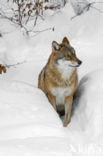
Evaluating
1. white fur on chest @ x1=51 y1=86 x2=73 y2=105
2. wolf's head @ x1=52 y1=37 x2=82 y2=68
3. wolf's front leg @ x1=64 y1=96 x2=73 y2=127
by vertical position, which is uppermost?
wolf's head @ x1=52 y1=37 x2=82 y2=68

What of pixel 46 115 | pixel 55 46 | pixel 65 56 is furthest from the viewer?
pixel 55 46

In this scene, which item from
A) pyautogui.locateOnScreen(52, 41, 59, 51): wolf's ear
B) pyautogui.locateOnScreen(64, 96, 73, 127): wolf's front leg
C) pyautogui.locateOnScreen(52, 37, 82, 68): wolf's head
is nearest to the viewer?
pyautogui.locateOnScreen(52, 37, 82, 68): wolf's head

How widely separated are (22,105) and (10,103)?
16 cm

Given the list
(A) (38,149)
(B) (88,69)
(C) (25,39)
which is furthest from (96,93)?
(C) (25,39)

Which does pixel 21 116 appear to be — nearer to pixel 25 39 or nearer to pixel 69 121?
pixel 69 121

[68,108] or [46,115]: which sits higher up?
[46,115]

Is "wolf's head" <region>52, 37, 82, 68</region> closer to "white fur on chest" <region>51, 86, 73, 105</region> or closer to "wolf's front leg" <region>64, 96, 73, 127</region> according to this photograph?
"white fur on chest" <region>51, 86, 73, 105</region>

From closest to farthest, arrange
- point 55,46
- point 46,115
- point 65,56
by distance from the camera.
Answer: point 46,115 < point 65,56 < point 55,46

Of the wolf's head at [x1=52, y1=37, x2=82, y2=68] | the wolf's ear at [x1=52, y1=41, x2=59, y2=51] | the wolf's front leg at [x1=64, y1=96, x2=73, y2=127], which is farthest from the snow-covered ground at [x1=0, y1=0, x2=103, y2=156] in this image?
the wolf's ear at [x1=52, y1=41, x2=59, y2=51]

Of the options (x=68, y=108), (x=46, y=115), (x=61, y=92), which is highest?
(x=46, y=115)

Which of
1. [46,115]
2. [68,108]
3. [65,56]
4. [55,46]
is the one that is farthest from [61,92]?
[46,115]

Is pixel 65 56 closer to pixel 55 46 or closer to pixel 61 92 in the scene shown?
pixel 55 46

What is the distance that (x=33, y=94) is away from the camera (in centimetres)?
416

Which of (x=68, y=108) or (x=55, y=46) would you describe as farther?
(x=68, y=108)
